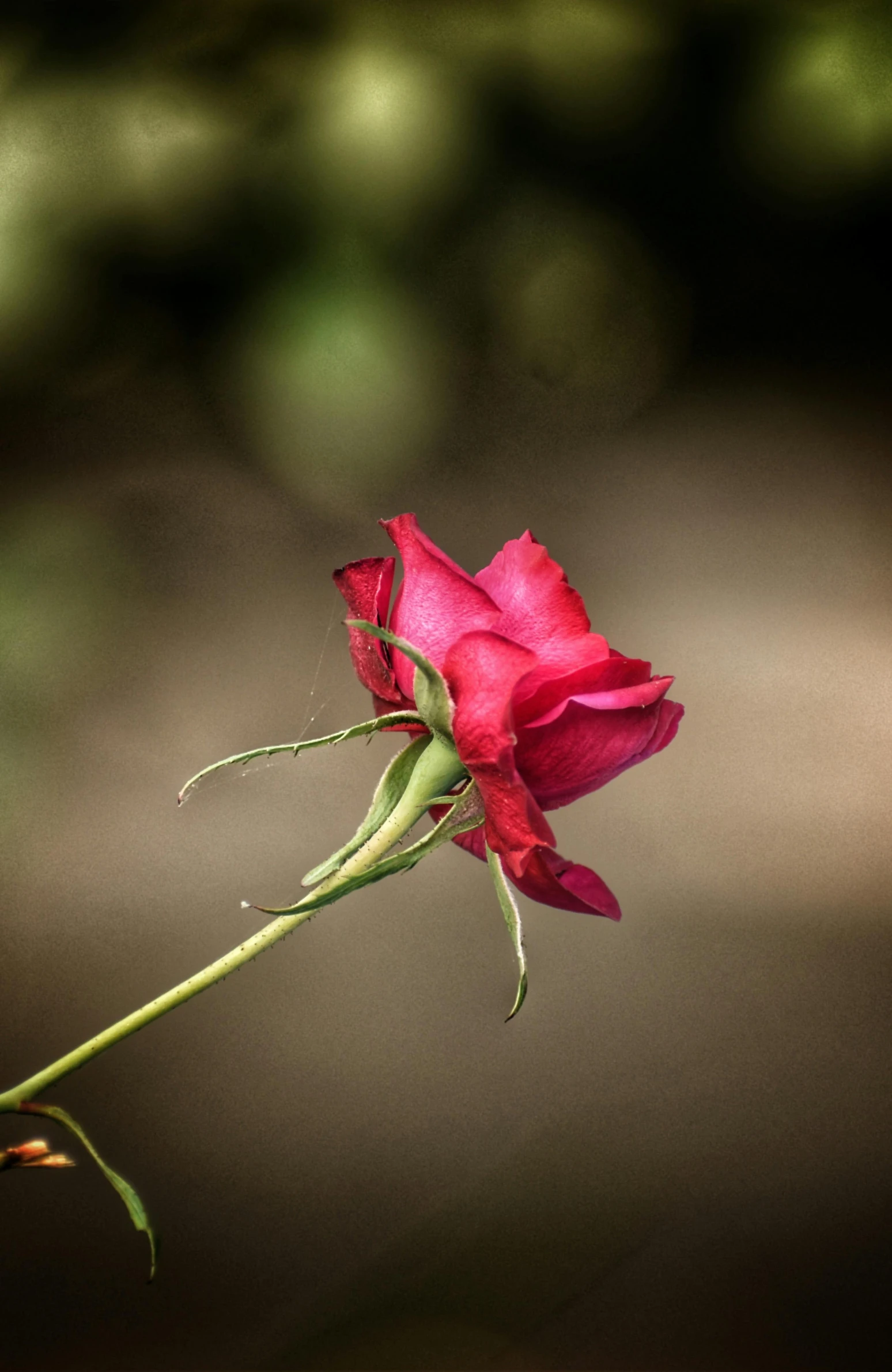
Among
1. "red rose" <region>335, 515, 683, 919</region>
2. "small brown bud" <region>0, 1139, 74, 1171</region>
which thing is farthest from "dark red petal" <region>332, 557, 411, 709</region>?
"small brown bud" <region>0, 1139, 74, 1171</region>

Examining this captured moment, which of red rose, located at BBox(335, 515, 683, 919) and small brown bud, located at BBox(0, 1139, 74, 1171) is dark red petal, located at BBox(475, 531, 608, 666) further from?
small brown bud, located at BBox(0, 1139, 74, 1171)

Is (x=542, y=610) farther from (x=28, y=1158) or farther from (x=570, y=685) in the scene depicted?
(x=28, y=1158)

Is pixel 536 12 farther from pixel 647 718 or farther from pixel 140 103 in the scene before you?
pixel 647 718

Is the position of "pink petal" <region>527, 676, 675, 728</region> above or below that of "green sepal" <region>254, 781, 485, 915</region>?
above

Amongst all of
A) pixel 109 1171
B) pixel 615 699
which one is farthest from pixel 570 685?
pixel 109 1171

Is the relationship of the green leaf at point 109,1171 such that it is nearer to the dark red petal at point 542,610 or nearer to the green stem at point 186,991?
the green stem at point 186,991

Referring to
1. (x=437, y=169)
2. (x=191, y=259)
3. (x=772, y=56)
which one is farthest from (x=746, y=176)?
(x=191, y=259)

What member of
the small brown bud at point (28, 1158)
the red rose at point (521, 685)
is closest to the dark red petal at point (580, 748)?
the red rose at point (521, 685)
